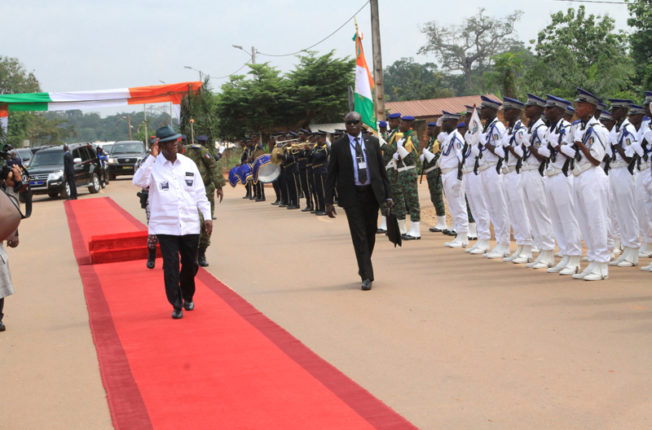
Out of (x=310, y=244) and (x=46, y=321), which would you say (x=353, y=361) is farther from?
(x=310, y=244)

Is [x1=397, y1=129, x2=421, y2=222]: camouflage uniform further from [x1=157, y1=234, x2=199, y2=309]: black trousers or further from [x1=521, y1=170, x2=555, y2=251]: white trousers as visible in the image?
[x1=157, y1=234, x2=199, y2=309]: black trousers

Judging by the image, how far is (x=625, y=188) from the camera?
11.5 metres

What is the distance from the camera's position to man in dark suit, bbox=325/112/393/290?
1027 cm

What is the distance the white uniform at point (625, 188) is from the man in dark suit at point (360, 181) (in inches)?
131

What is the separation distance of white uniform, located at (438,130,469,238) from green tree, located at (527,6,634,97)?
25.3 metres

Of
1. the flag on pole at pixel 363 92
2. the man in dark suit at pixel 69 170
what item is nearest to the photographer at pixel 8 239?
the flag on pole at pixel 363 92

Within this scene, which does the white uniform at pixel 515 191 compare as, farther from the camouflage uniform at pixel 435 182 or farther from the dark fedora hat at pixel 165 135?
the dark fedora hat at pixel 165 135

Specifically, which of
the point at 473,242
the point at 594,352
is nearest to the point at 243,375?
the point at 594,352

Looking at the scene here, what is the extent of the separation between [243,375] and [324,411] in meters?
1.16

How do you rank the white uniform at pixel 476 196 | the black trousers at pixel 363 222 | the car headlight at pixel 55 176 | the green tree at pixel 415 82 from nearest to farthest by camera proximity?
the black trousers at pixel 363 222, the white uniform at pixel 476 196, the car headlight at pixel 55 176, the green tree at pixel 415 82

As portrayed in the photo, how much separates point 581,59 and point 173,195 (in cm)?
4282

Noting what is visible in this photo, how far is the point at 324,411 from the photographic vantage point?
5.62m

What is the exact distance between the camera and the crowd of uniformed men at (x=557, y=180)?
10250 mm

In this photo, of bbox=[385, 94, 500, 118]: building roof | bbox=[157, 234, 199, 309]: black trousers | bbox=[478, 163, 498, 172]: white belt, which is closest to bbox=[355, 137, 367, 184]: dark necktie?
bbox=[157, 234, 199, 309]: black trousers
